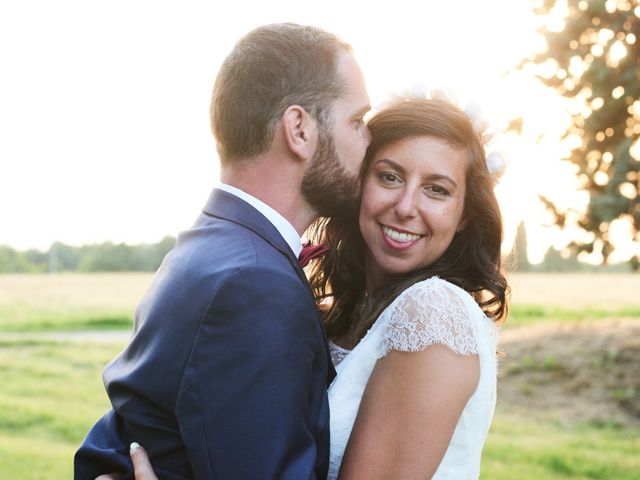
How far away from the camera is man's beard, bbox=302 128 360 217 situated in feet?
9.48

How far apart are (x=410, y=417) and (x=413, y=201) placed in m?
0.88

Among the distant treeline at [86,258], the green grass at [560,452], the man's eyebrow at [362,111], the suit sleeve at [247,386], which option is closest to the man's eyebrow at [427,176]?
the man's eyebrow at [362,111]

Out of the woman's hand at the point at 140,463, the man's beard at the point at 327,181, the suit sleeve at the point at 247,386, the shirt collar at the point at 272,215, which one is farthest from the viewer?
the man's beard at the point at 327,181

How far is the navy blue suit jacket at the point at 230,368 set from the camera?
235 centimetres

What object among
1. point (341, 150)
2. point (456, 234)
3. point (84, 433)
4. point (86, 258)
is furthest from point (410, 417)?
point (86, 258)

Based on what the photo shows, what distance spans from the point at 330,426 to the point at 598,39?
8.31 metres

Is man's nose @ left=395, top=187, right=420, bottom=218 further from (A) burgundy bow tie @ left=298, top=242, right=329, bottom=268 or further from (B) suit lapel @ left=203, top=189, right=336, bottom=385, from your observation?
(B) suit lapel @ left=203, top=189, right=336, bottom=385

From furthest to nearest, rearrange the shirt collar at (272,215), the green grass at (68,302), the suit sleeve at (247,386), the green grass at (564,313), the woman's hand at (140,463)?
the green grass at (68,302) < the green grass at (564,313) < the shirt collar at (272,215) < the woman's hand at (140,463) < the suit sleeve at (247,386)

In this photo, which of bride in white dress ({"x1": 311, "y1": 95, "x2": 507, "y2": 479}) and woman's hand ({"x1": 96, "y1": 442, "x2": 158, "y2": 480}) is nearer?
woman's hand ({"x1": 96, "y1": 442, "x2": 158, "y2": 480})

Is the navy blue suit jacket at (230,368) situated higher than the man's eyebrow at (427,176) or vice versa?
the man's eyebrow at (427,176)

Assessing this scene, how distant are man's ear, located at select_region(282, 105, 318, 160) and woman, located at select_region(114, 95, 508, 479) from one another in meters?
0.51

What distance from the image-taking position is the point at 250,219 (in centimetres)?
270

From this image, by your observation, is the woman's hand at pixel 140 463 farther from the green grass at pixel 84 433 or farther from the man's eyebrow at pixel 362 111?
the green grass at pixel 84 433

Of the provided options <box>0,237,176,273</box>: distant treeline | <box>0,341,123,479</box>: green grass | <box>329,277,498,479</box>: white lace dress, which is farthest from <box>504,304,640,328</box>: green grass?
<box>0,237,176,273</box>: distant treeline
